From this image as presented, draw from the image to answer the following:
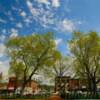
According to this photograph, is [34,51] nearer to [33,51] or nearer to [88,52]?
[33,51]

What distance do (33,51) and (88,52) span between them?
39.0ft

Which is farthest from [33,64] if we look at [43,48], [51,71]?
[51,71]

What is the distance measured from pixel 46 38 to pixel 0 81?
52059 millimetres

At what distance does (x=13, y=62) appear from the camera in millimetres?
60562

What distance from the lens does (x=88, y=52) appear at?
2176 inches

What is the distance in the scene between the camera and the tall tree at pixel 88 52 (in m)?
55.0

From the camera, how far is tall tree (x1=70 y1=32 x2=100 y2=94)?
55.0m

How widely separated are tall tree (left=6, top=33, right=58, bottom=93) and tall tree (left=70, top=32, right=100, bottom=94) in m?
5.41

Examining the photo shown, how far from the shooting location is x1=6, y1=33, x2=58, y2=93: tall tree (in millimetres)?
59438

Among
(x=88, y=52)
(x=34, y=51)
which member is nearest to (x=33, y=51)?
(x=34, y=51)

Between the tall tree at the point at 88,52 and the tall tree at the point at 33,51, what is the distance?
5.41 metres

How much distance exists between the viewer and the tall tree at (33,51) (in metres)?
59.4

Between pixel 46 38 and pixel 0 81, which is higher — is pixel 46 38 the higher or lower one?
the higher one

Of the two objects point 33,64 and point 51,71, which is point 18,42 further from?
point 51,71
